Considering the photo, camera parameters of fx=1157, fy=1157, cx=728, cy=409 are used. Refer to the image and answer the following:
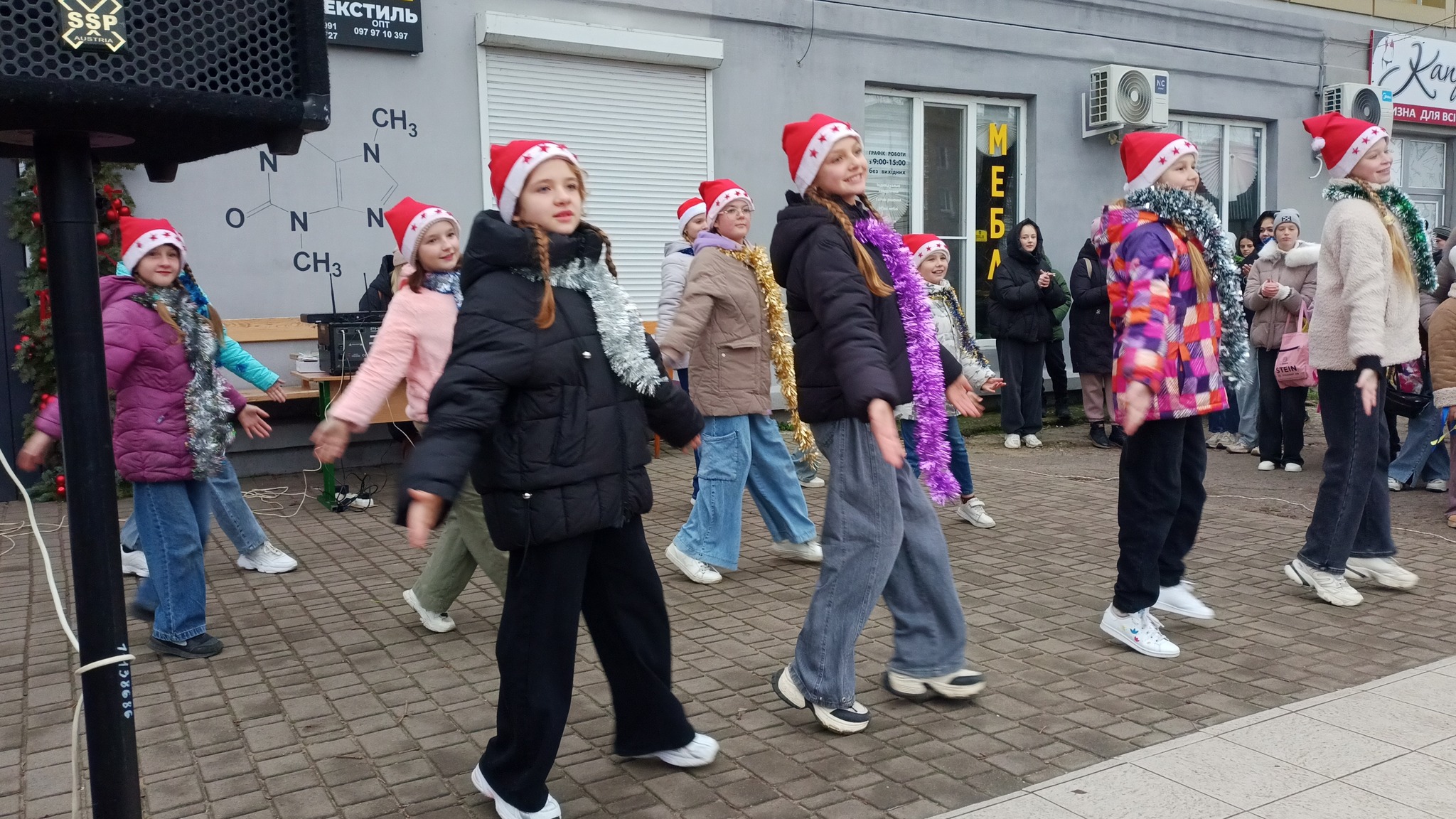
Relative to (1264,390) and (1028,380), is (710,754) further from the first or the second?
(1028,380)

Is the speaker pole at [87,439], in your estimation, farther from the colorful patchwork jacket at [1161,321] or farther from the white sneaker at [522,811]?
the colorful patchwork jacket at [1161,321]

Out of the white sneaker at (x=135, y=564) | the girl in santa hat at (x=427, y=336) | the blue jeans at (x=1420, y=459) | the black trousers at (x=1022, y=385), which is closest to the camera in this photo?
the girl in santa hat at (x=427, y=336)

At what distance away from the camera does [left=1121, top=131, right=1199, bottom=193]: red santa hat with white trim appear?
4.48m

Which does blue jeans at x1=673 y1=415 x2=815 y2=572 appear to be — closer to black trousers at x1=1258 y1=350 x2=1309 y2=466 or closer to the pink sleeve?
the pink sleeve

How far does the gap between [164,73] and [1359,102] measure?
1617 centimetres

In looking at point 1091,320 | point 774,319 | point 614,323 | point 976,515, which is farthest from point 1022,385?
point 614,323

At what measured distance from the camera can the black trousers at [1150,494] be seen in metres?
4.46

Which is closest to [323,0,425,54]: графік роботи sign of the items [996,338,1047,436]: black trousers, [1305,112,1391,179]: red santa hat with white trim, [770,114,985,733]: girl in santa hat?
[996,338,1047,436]: black trousers

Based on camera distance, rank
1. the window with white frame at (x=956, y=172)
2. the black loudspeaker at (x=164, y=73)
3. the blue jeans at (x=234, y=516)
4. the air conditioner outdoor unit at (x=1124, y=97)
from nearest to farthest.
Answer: the black loudspeaker at (x=164, y=73) → the blue jeans at (x=234, y=516) → the window with white frame at (x=956, y=172) → the air conditioner outdoor unit at (x=1124, y=97)

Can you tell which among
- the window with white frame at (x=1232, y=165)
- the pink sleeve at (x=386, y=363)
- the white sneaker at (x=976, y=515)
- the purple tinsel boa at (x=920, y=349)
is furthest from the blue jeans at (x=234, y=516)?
the window with white frame at (x=1232, y=165)

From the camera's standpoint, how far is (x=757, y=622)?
5.10m

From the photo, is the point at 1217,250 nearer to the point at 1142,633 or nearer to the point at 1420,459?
the point at 1142,633

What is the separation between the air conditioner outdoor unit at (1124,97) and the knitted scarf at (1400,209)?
7.83 m

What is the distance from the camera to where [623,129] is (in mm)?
10438
